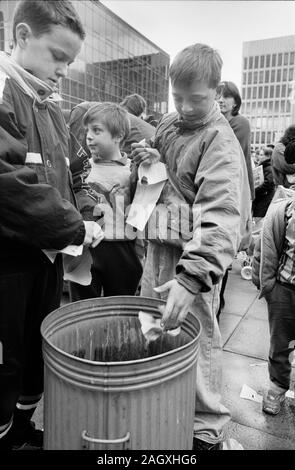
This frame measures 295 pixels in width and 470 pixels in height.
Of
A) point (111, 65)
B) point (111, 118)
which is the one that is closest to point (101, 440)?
point (111, 118)

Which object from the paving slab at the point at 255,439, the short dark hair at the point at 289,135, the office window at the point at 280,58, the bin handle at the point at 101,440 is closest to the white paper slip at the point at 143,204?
the bin handle at the point at 101,440

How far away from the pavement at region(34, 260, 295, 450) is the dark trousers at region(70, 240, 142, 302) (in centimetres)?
81

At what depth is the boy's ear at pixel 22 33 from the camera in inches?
59.5

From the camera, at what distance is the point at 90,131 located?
266cm

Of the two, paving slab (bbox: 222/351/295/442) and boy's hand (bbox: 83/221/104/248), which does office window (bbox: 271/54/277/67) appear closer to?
paving slab (bbox: 222/351/295/442)

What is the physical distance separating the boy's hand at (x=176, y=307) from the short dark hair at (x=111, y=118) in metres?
1.60

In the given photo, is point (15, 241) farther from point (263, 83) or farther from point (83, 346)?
point (263, 83)

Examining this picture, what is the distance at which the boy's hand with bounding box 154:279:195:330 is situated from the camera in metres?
1.33

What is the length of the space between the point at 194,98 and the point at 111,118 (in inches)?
45.7

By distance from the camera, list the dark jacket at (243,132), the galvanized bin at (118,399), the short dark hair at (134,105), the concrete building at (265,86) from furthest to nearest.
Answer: the concrete building at (265,86) < the short dark hair at (134,105) < the dark jacket at (243,132) < the galvanized bin at (118,399)

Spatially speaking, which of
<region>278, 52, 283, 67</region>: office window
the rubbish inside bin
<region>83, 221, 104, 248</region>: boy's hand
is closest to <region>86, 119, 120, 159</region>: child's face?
<region>83, 221, 104, 248</region>: boy's hand

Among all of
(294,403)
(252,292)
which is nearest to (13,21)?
(294,403)

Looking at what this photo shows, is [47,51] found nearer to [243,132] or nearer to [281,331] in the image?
[281,331]

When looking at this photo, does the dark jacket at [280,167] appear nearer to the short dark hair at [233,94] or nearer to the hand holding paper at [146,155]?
the short dark hair at [233,94]
